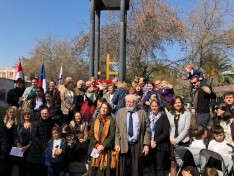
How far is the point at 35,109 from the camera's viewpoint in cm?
615

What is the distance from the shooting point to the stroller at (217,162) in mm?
3812

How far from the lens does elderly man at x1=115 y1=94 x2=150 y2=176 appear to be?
458 cm

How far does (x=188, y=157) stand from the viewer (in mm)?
4223

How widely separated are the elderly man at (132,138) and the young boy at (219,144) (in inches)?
44.7

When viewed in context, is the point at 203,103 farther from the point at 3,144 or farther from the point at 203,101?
the point at 3,144

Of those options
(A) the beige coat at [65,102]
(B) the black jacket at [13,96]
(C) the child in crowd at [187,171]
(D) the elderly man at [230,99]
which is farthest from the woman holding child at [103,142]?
(B) the black jacket at [13,96]

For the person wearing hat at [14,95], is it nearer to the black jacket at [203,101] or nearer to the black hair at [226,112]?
the black jacket at [203,101]

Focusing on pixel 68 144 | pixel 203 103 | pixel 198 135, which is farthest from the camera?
pixel 203 103

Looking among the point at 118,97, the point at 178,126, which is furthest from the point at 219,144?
the point at 118,97

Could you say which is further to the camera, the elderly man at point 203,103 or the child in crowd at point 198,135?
the elderly man at point 203,103

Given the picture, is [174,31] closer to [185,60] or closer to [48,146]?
[185,60]

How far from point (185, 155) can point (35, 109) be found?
3.78m

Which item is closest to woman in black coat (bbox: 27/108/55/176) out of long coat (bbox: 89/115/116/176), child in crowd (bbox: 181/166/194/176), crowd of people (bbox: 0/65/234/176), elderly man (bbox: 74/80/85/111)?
crowd of people (bbox: 0/65/234/176)

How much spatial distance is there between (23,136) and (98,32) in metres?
7.37
